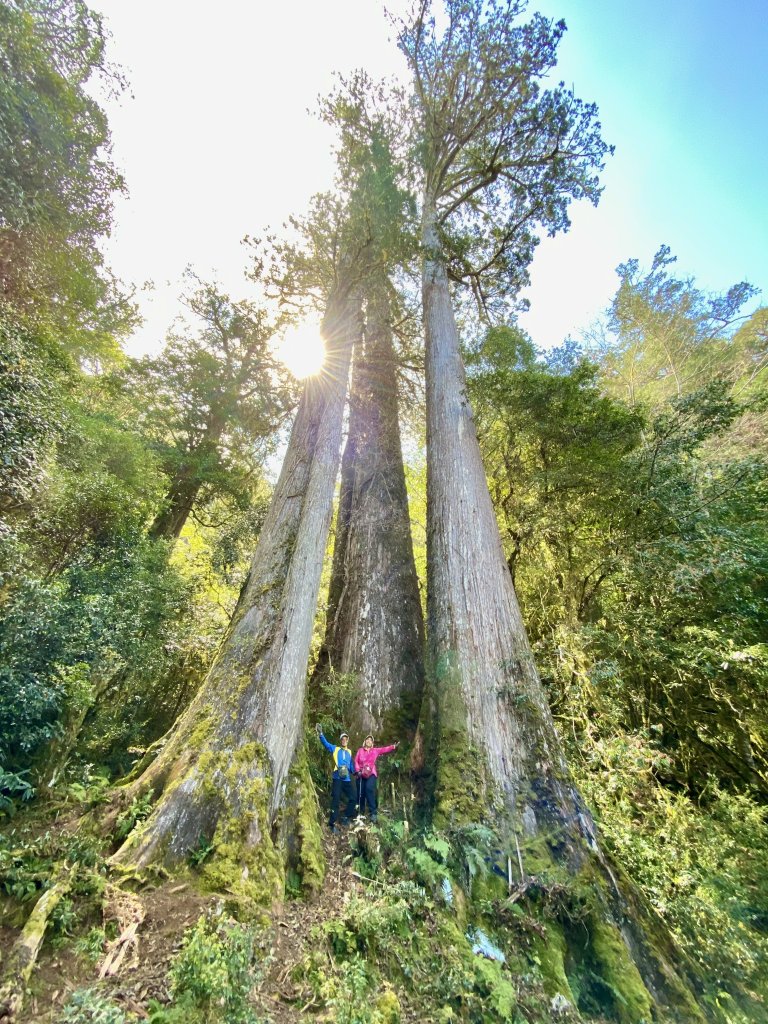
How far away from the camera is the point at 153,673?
700 centimetres

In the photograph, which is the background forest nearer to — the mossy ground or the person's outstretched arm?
the mossy ground

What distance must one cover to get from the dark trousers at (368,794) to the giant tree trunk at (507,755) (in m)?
0.85

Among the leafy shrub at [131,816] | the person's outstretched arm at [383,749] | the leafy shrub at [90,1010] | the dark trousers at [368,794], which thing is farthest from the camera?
the person's outstretched arm at [383,749]

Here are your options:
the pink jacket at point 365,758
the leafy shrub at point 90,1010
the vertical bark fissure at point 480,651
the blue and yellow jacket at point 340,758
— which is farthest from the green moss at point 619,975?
the leafy shrub at point 90,1010

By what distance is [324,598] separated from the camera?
9.51 meters

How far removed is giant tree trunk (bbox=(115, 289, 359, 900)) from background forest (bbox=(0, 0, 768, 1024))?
0.28m

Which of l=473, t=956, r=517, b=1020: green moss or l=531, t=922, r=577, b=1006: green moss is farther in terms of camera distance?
l=531, t=922, r=577, b=1006: green moss

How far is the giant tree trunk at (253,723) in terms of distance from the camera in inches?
116

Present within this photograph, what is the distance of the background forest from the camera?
2.65 meters

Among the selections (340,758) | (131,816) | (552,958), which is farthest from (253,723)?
(552,958)

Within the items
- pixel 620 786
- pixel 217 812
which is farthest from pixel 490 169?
pixel 217 812

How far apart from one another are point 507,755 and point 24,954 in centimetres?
345

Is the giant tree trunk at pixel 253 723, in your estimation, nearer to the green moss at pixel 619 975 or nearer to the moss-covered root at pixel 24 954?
the moss-covered root at pixel 24 954

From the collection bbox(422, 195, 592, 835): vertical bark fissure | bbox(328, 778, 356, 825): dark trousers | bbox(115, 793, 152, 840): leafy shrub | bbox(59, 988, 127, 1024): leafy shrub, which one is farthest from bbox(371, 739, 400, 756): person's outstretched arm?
bbox(59, 988, 127, 1024): leafy shrub
